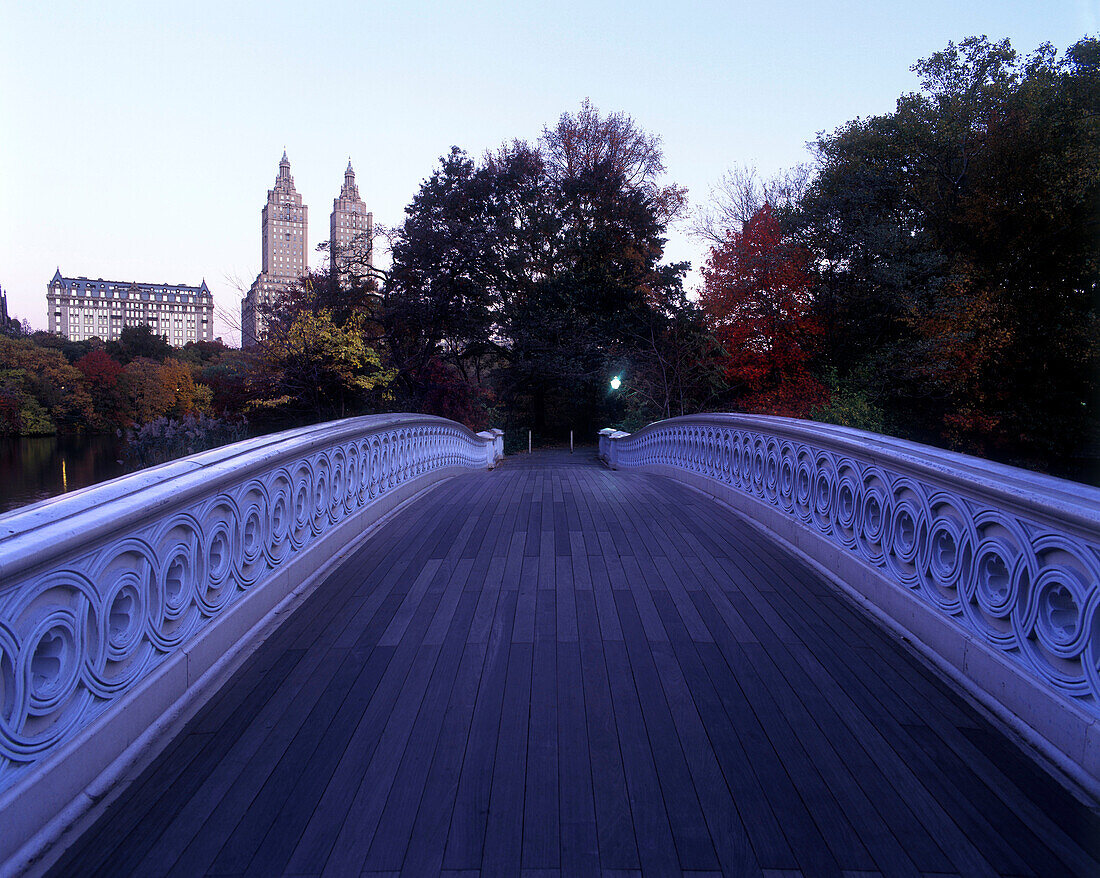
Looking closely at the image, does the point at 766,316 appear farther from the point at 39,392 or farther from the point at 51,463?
Answer: the point at 51,463

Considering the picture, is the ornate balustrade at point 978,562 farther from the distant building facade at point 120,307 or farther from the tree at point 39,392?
the distant building facade at point 120,307

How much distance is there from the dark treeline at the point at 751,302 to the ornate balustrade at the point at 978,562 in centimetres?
1501

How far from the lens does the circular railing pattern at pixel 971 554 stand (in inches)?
84.1

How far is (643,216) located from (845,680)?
27.6 meters

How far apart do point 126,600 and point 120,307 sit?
448 feet

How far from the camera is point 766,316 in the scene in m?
22.6

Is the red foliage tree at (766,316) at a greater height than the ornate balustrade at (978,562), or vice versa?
the red foliage tree at (766,316)

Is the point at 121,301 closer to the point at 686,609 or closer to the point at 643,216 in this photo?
the point at 643,216

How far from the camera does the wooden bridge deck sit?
180 cm

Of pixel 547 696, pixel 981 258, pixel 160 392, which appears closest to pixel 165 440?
pixel 160 392

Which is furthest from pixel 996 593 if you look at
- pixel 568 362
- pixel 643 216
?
pixel 643 216

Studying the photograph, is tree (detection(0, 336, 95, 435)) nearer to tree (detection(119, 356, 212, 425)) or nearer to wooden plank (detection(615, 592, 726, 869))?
tree (detection(119, 356, 212, 425))

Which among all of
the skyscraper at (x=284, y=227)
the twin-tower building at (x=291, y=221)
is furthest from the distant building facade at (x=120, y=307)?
the skyscraper at (x=284, y=227)

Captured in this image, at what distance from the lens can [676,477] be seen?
9812 millimetres
